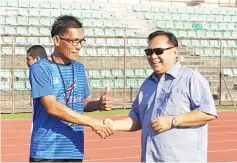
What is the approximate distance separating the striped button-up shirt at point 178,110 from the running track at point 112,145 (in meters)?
4.92

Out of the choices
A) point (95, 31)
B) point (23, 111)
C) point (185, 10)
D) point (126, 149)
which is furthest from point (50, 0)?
point (126, 149)

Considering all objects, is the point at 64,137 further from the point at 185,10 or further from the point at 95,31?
the point at 185,10

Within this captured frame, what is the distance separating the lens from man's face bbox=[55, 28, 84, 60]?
3.98 meters

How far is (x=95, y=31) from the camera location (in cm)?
2023

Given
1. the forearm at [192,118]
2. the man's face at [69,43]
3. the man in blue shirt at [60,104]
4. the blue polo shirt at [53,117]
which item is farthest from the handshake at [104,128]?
the forearm at [192,118]

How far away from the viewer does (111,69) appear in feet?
55.5

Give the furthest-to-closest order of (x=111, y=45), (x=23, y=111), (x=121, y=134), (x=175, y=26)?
(x=175, y=26), (x=111, y=45), (x=23, y=111), (x=121, y=134)

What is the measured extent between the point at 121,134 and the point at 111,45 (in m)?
7.19

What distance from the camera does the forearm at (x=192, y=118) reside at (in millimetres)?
3484

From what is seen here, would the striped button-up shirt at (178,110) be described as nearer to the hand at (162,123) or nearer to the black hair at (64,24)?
the hand at (162,123)

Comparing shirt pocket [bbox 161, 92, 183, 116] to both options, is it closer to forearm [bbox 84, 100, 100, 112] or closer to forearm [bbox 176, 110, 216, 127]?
forearm [bbox 176, 110, 216, 127]


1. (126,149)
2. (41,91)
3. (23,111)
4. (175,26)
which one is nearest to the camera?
(41,91)

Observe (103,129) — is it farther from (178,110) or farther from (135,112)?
(178,110)

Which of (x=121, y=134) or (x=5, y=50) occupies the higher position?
(x=5, y=50)
